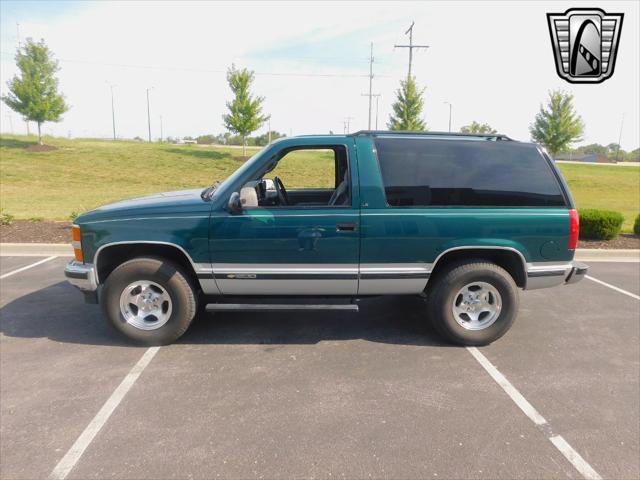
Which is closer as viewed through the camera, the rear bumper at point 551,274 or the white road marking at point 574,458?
the white road marking at point 574,458

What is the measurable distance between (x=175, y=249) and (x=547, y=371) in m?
3.50

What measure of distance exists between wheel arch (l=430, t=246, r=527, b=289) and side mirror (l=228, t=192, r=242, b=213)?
6.07 ft

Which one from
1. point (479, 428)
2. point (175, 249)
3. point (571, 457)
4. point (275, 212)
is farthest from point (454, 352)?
point (175, 249)

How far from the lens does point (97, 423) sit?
2688 millimetres

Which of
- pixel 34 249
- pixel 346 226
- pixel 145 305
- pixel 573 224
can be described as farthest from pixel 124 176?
pixel 573 224

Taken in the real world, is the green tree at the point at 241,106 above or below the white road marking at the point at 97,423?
above

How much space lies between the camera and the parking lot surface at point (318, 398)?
237 centimetres

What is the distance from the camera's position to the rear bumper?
3.78 metres

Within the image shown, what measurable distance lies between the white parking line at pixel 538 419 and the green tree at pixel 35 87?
32809 millimetres

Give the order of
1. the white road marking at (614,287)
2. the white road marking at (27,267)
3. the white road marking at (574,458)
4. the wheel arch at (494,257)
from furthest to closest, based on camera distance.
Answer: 1. the white road marking at (27,267)
2. the white road marking at (614,287)
3. the wheel arch at (494,257)
4. the white road marking at (574,458)

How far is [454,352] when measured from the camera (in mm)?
3770

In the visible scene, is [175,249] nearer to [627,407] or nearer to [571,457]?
[571,457]

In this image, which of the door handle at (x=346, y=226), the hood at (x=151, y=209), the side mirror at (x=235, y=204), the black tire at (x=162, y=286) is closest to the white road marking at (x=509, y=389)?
the door handle at (x=346, y=226)

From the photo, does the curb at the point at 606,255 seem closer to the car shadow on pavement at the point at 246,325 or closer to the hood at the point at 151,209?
the car shadow on pavement at the point at 246,325
